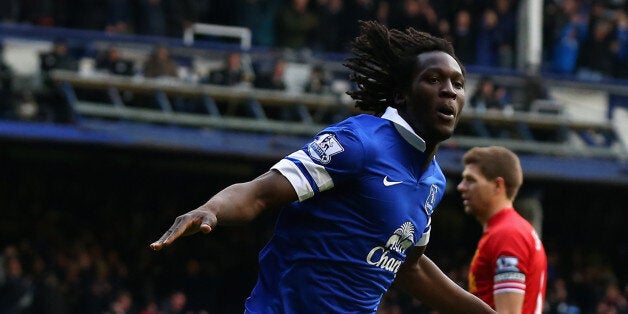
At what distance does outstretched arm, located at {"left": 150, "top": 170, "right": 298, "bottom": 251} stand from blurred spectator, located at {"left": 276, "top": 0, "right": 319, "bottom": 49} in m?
14.3

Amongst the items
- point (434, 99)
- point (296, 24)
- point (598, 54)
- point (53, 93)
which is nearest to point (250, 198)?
point (434, 99)

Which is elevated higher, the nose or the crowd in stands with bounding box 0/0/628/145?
the nose

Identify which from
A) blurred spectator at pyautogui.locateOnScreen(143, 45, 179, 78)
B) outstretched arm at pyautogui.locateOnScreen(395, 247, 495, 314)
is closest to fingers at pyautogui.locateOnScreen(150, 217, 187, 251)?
outstretched arm at pyautogui.locateOnScreen(395, 247, 495, 314)

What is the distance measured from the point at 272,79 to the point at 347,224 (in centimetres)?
1269

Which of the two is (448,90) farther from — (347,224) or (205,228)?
(205,228)

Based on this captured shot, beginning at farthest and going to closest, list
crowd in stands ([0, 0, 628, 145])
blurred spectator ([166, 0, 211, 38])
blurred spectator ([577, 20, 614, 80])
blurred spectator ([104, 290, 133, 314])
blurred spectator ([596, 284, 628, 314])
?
blurred spectator ([577, 20, 614, 80]), blurred spectator ([166, 0, 211, 38]), crowd in stands ([0, 0, 628, 145]), blurred spectator ([596, 284, 628, 314]), blurred spectator ([104, 290, 133, 314])

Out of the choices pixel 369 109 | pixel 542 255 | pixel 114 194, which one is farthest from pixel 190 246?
pixel 369 109

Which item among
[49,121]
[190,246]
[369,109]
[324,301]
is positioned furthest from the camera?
[190,246]

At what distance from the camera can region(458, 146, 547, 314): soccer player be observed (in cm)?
701

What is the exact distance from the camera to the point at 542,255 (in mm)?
7285

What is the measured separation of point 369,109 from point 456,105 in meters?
0.46

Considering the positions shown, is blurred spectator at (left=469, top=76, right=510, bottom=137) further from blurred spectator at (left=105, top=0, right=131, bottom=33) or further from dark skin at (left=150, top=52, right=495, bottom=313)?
dark skin at (left=150, top=52, right=495, bottom=313)

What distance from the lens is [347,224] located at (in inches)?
205

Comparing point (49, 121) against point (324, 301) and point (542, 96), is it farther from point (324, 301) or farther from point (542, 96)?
point (324, 301)
